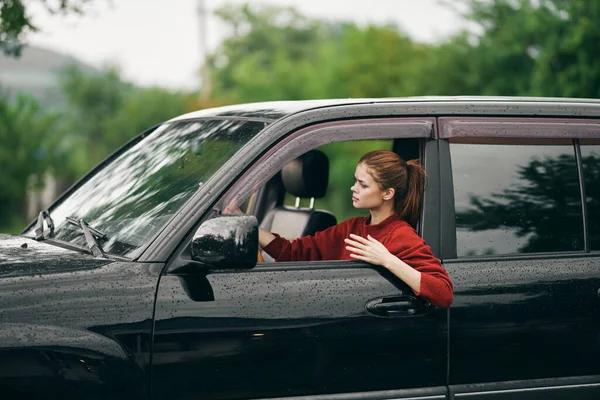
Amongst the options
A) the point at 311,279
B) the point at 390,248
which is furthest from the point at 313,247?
the point at 311,279

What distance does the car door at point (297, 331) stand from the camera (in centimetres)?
317

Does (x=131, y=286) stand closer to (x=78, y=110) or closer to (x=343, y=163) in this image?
(x=343, y=163)

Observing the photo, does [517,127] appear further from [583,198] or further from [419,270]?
[419,270]

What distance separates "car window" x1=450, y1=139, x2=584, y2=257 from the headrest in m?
1.18

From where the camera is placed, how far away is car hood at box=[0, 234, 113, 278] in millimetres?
3162

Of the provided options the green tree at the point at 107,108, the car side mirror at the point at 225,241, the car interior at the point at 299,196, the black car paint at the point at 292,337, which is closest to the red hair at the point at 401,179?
the black car paint at the point at 292,337

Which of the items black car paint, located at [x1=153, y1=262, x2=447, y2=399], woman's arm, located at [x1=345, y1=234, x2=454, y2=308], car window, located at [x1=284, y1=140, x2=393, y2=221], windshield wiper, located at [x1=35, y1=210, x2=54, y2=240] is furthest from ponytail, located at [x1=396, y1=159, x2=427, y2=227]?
car window, located at [x1=284, y1=140, x2=393, y2=221]

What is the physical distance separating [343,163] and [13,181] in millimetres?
16917

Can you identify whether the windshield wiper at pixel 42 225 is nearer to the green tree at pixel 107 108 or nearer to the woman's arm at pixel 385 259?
the woman's arm at pixel 385 259

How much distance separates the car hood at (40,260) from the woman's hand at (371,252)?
0.92 metres

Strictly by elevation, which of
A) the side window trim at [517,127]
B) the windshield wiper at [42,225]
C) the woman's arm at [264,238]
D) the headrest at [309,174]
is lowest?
the woman's arm at [264,238]

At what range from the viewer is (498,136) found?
3744 millimetres

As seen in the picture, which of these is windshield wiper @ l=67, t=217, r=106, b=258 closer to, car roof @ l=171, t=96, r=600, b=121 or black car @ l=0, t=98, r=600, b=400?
black car @ l=0, t=98, r=600, b=400

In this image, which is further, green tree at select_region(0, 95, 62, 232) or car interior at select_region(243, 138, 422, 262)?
green tree at select_region(0, 95, 62, 232)
